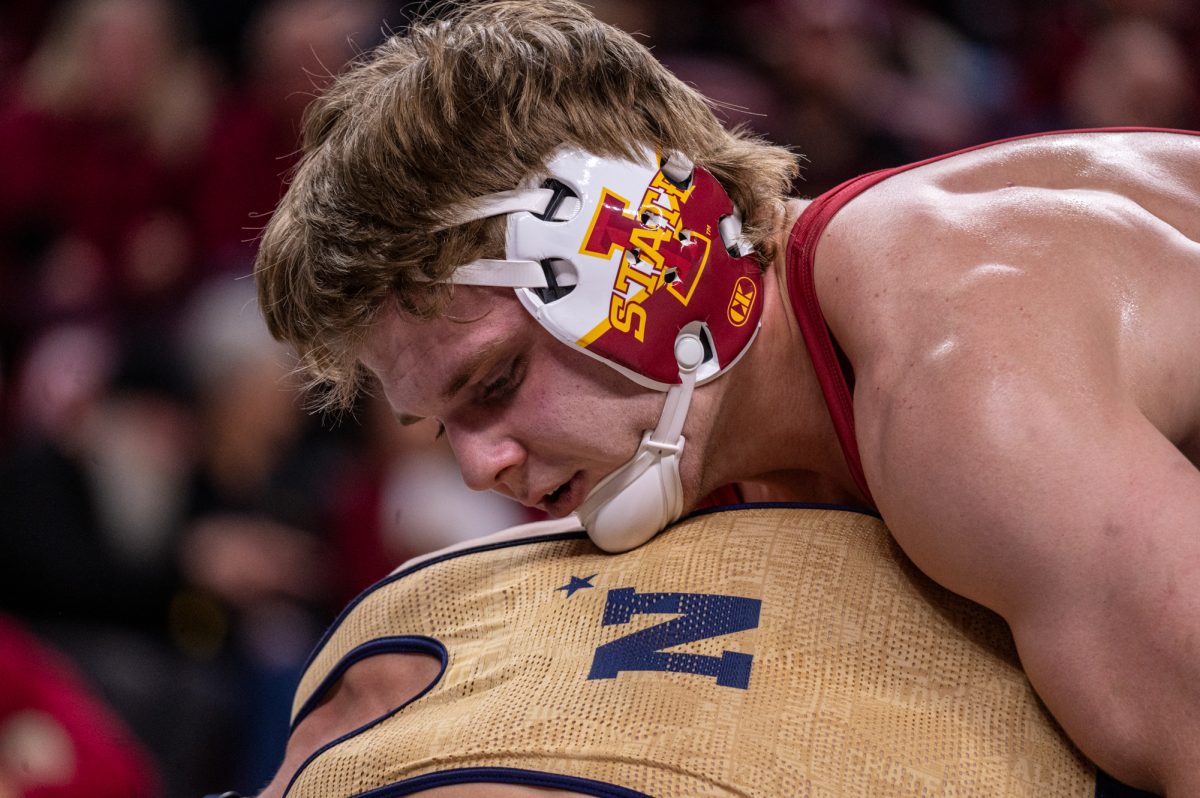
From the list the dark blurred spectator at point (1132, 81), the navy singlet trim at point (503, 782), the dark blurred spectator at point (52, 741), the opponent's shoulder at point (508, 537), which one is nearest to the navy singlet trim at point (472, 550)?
the opponent's shoulder at point (508, 537)

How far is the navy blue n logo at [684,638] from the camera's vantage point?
1345 mm

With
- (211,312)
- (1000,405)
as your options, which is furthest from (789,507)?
(211,312)

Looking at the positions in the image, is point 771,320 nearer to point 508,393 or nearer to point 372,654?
point 508,393

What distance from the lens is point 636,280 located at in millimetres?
1495

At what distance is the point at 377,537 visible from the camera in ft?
8.97

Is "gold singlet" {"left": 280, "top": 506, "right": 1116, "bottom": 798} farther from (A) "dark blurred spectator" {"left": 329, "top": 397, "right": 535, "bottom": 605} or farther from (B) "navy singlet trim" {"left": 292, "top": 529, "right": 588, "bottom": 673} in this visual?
(A) "dark blurred spectator" {"left": 329, "top": 397, "right": 535, "bottom": 605}

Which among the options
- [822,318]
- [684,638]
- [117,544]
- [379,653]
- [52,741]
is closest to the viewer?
[684,638]

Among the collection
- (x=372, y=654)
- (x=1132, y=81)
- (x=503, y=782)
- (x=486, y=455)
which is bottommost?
(x=1132, y=81)

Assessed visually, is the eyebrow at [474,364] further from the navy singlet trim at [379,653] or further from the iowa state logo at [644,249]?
the navy singlet trim at [379,653]

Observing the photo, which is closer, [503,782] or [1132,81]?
[503,782]

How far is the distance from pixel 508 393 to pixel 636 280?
21 cm

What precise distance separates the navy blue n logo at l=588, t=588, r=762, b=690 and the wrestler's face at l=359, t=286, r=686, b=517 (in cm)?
22

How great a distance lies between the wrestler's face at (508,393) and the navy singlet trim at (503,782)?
0.37 m

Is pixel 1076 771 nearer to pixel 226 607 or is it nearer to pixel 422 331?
pixel 422 331
